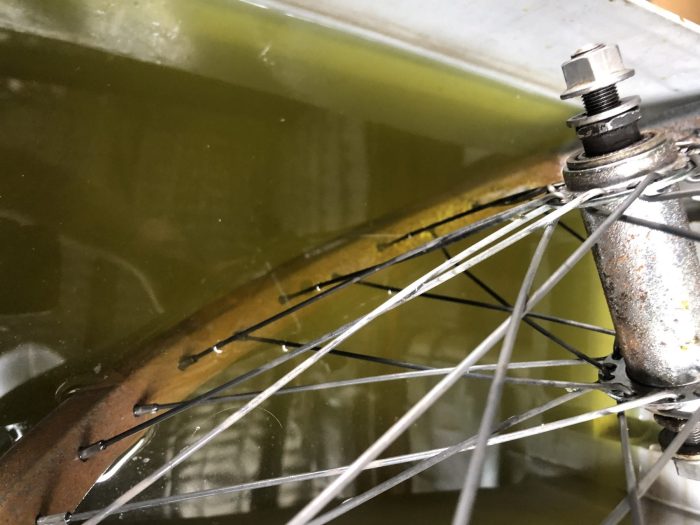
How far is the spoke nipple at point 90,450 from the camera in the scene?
25.8 inches

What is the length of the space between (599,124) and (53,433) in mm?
690

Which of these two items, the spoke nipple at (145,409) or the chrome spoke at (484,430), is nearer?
the chrome spoke at (484,430)

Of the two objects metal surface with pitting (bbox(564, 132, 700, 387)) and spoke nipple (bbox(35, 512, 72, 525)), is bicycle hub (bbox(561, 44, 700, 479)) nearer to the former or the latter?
metal surface with pitting (bbox(564, 132, 700, 387))

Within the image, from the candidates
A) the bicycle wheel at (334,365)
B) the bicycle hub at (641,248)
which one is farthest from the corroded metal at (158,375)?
the bicycle hub at (641,248)

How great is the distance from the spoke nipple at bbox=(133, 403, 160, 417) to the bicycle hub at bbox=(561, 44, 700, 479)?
573mm

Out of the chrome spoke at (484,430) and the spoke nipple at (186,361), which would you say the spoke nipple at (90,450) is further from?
the chrome spoke at (484,430)

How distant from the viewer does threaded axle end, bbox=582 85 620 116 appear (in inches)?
20.1

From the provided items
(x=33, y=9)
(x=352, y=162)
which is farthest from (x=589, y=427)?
(x=33, y=9)

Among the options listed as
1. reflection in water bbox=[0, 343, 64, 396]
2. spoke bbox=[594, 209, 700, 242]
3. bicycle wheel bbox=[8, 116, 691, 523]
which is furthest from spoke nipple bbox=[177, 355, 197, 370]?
spoke bbox=[594, 209, 700, 242]

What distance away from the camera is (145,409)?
0.72 metres

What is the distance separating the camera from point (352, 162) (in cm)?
99

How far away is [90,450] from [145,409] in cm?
8

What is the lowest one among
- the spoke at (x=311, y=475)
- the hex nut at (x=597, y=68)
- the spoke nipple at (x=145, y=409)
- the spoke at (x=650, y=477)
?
the spoke at (x=650, y=477)

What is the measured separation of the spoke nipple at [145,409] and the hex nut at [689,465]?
0.61 metres
